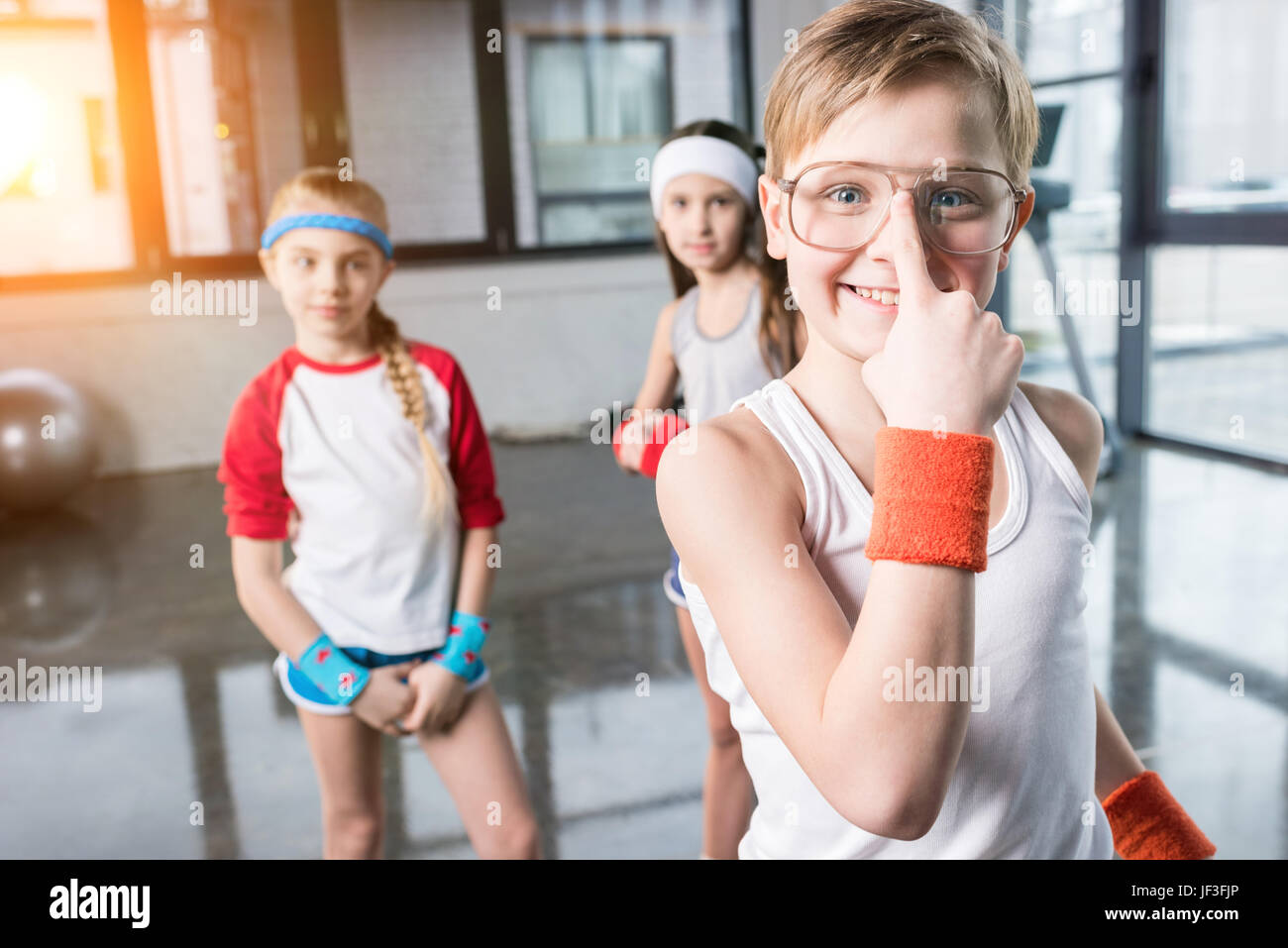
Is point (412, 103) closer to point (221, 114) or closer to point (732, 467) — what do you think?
point (221, 114)

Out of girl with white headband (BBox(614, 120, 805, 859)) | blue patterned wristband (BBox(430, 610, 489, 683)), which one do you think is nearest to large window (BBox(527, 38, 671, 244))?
girl with white headband (BBox(614, 120, 805, 859))

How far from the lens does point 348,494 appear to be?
147 cm

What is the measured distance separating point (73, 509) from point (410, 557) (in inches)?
158

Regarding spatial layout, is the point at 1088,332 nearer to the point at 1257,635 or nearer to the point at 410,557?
the point at 1257,635

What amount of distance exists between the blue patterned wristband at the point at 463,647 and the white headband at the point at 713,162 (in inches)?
34.1

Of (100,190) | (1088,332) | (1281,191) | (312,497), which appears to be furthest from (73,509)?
(1281,191)

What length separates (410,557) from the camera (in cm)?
147

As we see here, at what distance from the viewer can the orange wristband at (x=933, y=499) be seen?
0.62 meters

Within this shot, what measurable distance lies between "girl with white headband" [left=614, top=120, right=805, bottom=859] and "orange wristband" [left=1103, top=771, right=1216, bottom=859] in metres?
0.88

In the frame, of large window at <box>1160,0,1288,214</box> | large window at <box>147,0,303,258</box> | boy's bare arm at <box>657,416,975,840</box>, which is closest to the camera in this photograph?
boy's bare arm at <box>657,416,975,840</box>

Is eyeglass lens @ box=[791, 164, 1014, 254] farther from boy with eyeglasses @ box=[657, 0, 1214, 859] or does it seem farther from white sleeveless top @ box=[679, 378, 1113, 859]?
white sleeveless top @ box=[679, 378, 1113, 859]

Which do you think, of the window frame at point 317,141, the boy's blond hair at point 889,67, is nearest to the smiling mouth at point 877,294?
the boy's blond hair at point 889,67

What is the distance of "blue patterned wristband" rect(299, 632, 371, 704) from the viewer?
142cm

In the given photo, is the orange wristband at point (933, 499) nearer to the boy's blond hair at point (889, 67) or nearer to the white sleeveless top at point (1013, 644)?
the white sleeveless top at point (1013, 644)
